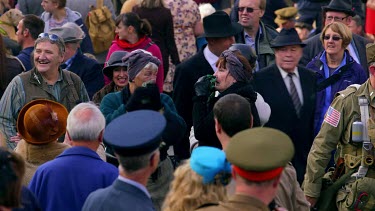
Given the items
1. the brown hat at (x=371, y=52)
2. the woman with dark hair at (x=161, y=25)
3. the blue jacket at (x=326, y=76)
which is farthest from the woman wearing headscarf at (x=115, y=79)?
the woman with dark hair at (x=161, y=25)

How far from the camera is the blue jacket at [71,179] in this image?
22.4 ft

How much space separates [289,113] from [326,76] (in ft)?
3.61

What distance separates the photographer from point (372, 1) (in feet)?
43.2

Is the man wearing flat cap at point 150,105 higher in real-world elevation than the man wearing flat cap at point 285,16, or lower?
higher

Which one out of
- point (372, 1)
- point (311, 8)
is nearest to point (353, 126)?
point (372, 1)

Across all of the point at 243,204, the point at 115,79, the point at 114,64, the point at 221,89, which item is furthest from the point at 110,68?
the point at 243,204

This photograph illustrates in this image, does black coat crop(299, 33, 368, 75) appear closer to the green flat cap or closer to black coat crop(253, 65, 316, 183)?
black coat crop(253, 65, 316, 183)

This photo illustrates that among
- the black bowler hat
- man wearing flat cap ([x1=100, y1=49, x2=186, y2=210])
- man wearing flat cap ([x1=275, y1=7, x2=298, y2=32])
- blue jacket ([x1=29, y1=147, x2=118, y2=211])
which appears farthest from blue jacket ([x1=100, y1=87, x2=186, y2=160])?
man wearing flat cap ([x1=275, y1=7, x2=298, y2=32])

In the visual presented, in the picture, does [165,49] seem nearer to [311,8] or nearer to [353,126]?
[311,8]

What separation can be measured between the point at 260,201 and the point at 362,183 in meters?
3.62

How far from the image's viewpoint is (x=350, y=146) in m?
8.84

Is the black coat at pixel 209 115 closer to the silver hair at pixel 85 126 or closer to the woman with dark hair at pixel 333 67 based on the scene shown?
the silver hair at pixel 85 126

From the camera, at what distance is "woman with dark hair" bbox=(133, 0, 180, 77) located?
527 inches

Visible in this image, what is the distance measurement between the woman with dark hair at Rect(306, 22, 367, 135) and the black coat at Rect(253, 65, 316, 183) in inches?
15.2
